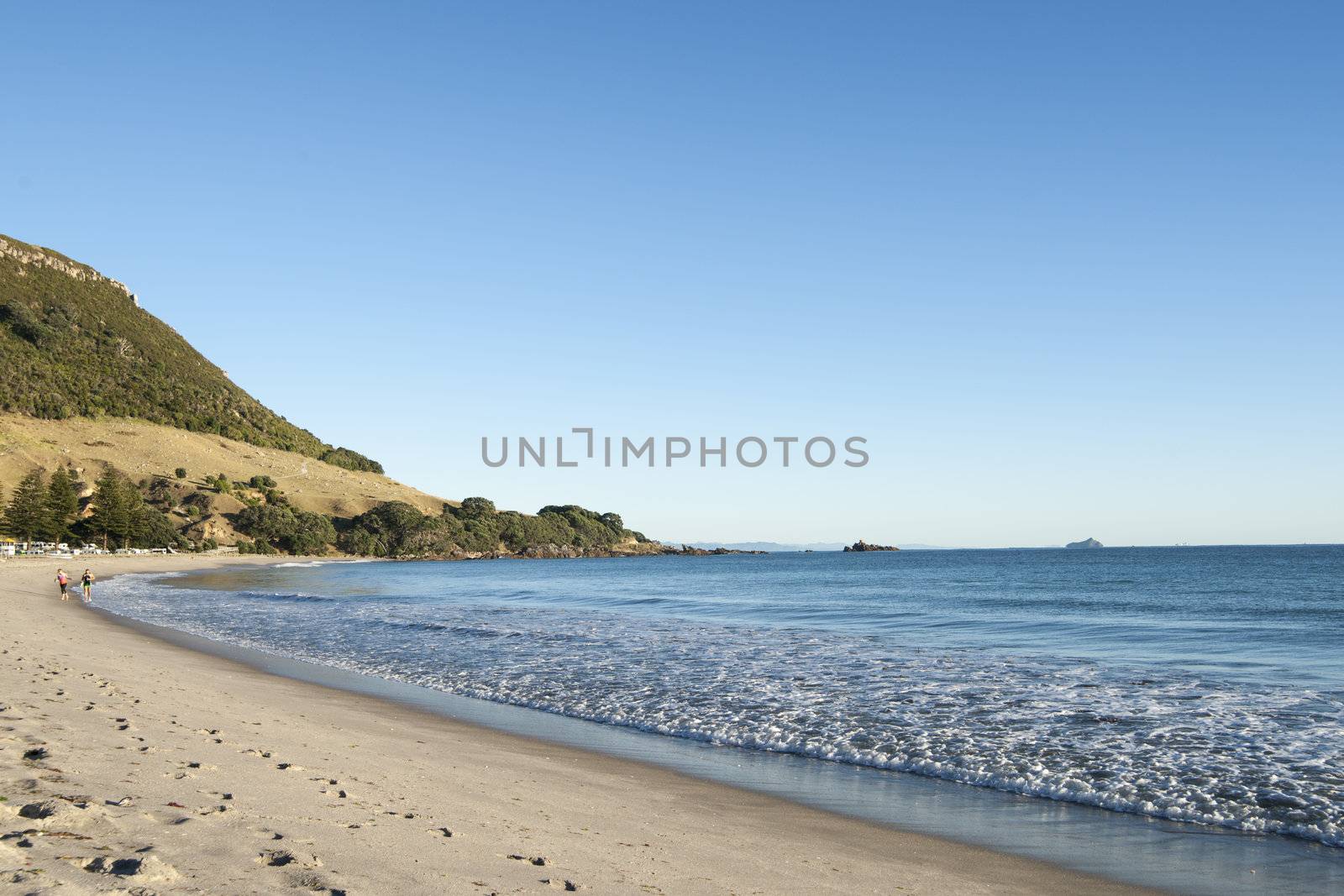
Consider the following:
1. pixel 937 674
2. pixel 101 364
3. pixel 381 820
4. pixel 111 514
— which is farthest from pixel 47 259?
pixel 381 820

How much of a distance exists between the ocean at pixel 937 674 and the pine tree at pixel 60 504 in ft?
176

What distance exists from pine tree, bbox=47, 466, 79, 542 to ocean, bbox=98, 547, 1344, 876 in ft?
176

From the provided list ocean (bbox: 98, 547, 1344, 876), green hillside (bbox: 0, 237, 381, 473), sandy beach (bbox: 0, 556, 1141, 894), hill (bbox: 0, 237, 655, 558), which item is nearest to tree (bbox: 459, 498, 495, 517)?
hill (bbox: 0, 237, 655, 558)

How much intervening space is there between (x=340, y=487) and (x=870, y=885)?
154m

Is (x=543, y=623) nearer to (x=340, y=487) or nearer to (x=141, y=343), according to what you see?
(x=340, y=487)

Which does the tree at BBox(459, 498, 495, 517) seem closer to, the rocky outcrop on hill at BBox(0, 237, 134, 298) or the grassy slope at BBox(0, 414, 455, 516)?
the grassy slope at BBox(0, 414, 455, 516)

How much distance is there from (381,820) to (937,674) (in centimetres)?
1416

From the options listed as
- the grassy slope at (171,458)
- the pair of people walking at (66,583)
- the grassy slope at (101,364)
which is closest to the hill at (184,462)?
the grassy slope at (171,458)

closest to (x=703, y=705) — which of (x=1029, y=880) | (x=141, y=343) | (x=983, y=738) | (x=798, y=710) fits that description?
(x=798, y=710)

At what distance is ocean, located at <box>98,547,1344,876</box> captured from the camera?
34.7 feet

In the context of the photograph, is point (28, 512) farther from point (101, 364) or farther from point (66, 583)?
point (101, 364)

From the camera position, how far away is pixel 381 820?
7.03 meters

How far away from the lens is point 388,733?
12.0 m

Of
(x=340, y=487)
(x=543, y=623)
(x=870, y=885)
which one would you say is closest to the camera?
(x=870, y=885)
